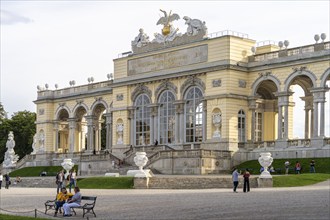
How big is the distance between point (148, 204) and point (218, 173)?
26502 mm

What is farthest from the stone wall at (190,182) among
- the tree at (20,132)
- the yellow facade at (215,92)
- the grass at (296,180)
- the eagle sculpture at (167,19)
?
the tree at (20,132)

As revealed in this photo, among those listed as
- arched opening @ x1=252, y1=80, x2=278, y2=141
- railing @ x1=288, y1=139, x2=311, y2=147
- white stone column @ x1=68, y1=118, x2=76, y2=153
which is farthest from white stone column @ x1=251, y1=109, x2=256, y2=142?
white stone column @ x1=68, y1=118, x2=76, y2=153

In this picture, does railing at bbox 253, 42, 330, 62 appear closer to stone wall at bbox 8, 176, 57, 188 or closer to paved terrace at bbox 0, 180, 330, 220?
stone wall at bbox 8, 176, 57, 188

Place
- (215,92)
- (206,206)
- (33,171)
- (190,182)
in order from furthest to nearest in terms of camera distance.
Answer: (33,171) → (215,92) → (190,182) → (206,206)

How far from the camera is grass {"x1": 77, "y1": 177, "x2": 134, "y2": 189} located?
1709 inches

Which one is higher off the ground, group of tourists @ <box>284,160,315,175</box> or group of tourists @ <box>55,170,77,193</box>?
group of tourists @ <box>284,160,315,175</box>

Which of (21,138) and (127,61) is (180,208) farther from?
(21,138)

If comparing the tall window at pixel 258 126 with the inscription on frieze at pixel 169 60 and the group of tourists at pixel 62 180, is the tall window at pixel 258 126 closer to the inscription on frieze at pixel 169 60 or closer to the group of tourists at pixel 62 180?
the inscription on frieze at pixel 169 60

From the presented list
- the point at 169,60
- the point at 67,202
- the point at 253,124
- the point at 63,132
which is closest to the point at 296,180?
the point at 253,124

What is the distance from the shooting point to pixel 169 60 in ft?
206

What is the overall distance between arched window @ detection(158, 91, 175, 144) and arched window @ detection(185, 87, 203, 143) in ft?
5.81

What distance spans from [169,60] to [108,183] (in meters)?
20.8

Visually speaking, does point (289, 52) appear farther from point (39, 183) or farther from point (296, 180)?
point (39, 183)

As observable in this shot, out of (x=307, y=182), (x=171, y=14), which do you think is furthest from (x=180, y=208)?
(x=171, y=14)
